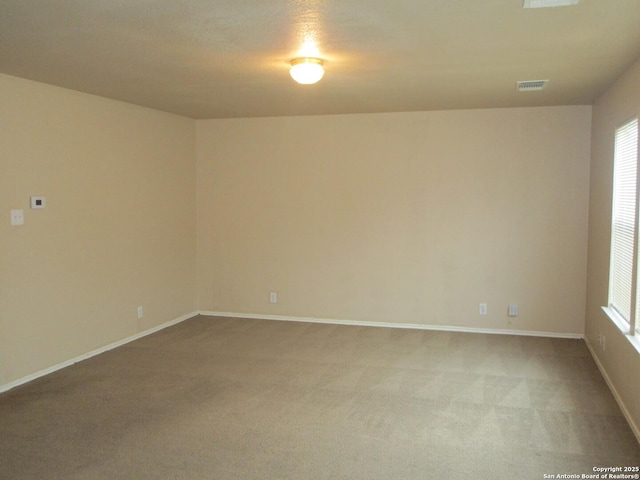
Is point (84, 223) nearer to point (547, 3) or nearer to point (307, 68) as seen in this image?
point (307, 68)

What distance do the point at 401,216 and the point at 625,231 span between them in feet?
7.74

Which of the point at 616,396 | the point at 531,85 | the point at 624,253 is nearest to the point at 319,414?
the point at 616,396

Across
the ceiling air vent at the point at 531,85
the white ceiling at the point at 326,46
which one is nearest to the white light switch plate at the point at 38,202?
the white ceiling at the point at 326,46

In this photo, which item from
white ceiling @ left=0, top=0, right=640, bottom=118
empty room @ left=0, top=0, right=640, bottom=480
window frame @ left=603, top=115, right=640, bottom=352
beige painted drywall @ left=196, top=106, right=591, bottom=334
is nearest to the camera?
white ceiling @ left=0, top=0, right=640, bottom=118

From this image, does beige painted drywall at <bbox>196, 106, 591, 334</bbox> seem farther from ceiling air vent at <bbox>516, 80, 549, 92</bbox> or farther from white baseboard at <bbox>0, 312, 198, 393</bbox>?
ceiling air vent at <bbox>516, 80, 549, 92</bbox>

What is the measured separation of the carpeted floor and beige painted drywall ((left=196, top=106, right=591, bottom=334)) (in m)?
0.66

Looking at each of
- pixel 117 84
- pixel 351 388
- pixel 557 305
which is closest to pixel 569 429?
pixel 351 388

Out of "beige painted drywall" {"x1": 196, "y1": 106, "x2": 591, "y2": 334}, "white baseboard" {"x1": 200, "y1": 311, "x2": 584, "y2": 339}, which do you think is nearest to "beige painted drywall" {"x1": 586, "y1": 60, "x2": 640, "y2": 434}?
"beige painted drywall" {"x1": 196, "y1": 106, "x2": 591, "y2": 334}

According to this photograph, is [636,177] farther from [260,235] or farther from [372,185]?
[260,235]

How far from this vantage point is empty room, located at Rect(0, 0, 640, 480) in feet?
9.21

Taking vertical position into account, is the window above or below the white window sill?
above

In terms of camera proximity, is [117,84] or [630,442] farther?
[117,84]

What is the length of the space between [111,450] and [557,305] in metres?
4.34

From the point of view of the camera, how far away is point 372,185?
5699 mm
